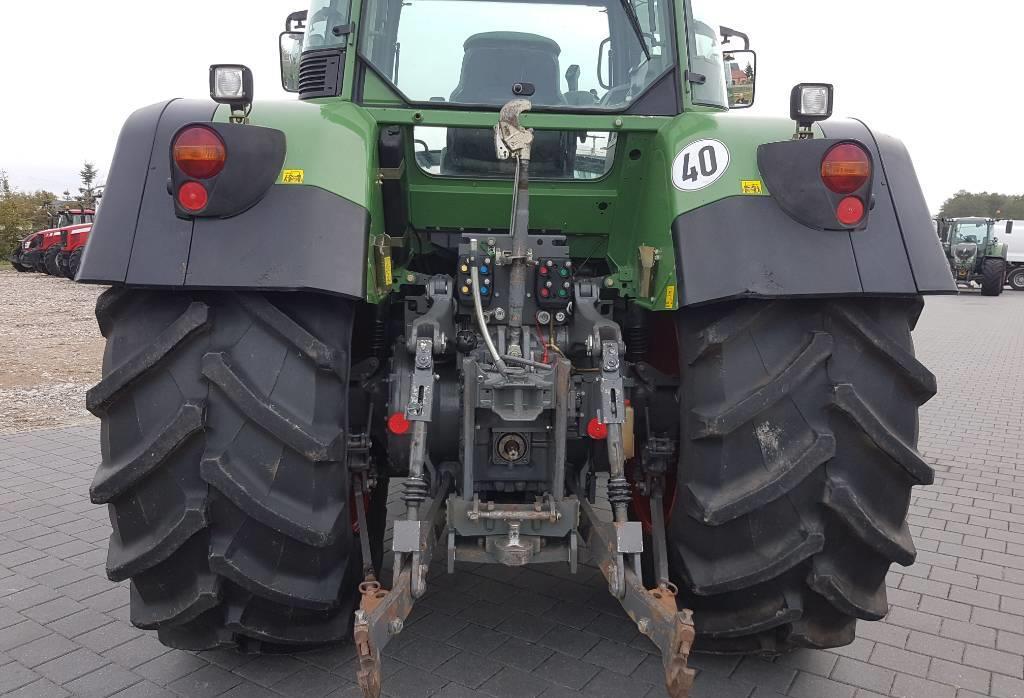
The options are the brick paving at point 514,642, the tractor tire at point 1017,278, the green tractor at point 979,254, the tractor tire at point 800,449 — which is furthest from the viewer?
the tractor tire at point 1017,278

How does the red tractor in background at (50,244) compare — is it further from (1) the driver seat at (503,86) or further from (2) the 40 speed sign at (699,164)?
(2) the 40 speed sign at (699,164)

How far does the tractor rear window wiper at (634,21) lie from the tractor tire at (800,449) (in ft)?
4.27

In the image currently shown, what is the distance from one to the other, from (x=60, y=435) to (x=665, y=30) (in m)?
5.71

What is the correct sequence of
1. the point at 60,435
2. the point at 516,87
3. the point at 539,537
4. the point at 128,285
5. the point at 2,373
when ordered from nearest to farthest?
the point at 128,285
the point at 539,537
the point at 516,87
the point at 60,435
the point at 2,373

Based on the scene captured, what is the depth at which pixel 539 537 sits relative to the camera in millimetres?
2637

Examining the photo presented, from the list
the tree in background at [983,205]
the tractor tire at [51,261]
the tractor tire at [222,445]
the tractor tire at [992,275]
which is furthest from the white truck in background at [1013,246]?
the tractor tire at [51,261]

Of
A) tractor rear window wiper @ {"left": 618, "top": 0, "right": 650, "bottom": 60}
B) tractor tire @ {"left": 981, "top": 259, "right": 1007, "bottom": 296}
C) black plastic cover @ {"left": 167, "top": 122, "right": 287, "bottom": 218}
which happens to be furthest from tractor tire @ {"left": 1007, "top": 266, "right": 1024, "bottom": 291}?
black plastic cover @ {"left": 167, "top": 122, "right": 287, "bottom": 218}

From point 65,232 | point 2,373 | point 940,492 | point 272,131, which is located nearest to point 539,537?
point 272,131

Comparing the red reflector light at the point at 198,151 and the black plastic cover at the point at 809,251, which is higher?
the red reflector light at the point at 198,151

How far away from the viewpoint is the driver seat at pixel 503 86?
3141 millimetres

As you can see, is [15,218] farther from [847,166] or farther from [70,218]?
[847,166]

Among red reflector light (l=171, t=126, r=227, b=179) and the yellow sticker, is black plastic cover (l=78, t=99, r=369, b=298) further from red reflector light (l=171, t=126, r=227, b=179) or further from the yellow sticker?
the yellow sticker

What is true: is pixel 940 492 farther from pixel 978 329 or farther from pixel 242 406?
pixel 978 329

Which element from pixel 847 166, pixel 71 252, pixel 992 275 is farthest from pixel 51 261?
pixel 992 275
